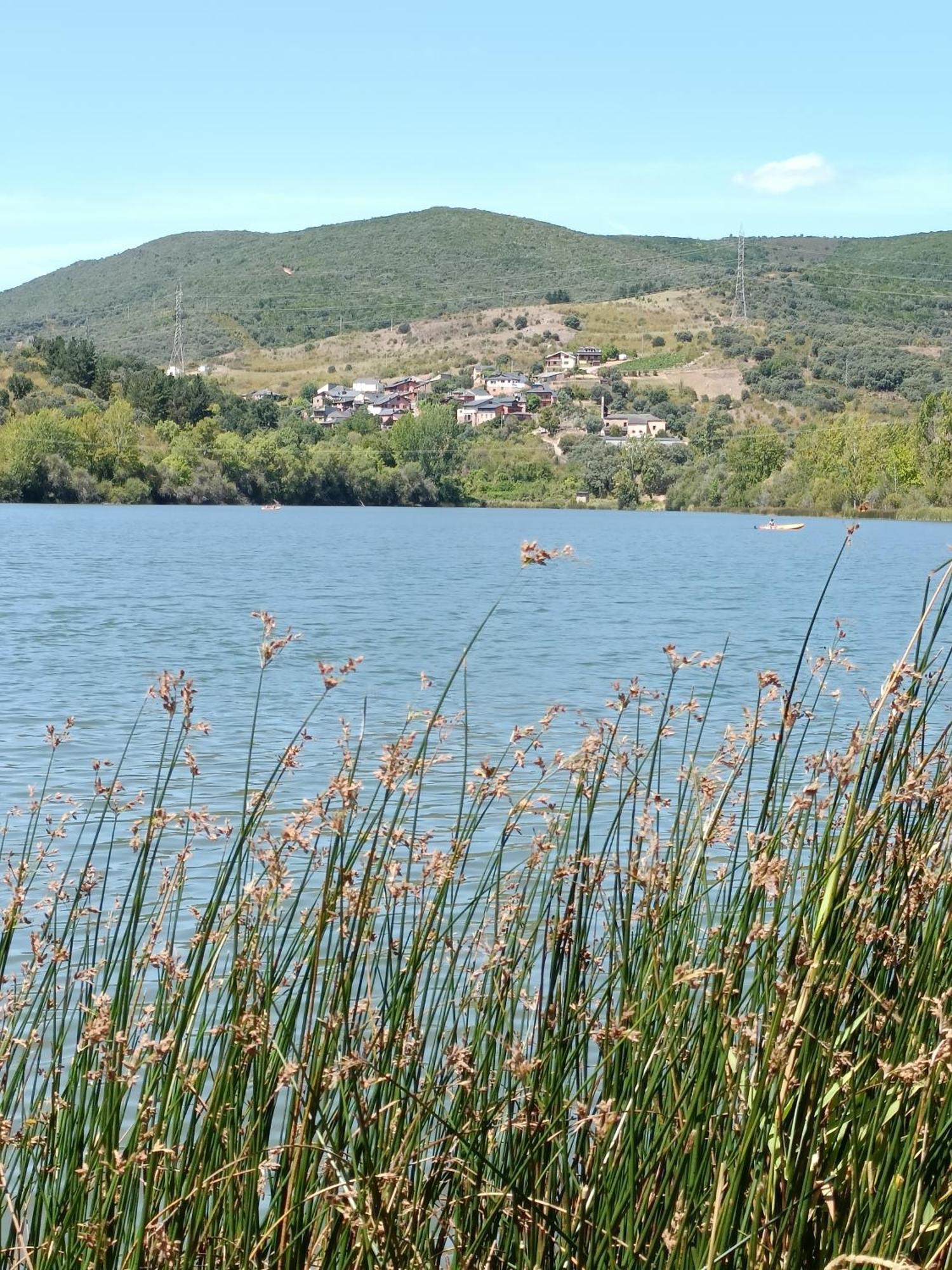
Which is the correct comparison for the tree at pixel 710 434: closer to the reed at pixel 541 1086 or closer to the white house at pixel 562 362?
the white house at pixel 562 362

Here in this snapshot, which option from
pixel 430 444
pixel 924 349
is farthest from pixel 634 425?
pixel 924 349

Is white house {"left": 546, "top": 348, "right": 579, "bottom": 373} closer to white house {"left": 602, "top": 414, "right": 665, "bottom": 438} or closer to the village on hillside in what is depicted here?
the village on hillside

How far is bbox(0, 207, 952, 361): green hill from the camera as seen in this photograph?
139875 mm

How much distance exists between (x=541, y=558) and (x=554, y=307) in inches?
5408

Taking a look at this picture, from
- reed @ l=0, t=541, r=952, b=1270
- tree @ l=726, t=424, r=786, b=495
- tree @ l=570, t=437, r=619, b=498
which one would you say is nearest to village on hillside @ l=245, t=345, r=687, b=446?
tree @ l=570, t=437, r=619, b=498

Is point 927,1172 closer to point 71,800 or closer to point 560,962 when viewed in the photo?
point 560,962

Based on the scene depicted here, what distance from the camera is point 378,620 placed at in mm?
20656

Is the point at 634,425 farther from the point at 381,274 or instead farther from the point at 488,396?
the point at 381,274

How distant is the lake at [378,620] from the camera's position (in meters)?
12.1

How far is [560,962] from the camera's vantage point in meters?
2.96

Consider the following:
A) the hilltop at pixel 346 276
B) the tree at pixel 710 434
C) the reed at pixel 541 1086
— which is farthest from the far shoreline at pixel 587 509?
the reed at pixel 541 1086

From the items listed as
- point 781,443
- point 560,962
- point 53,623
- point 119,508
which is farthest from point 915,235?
point 560,962

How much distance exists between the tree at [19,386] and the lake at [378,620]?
88.8 feet

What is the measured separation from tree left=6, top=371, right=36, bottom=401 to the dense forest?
0.34 feet
